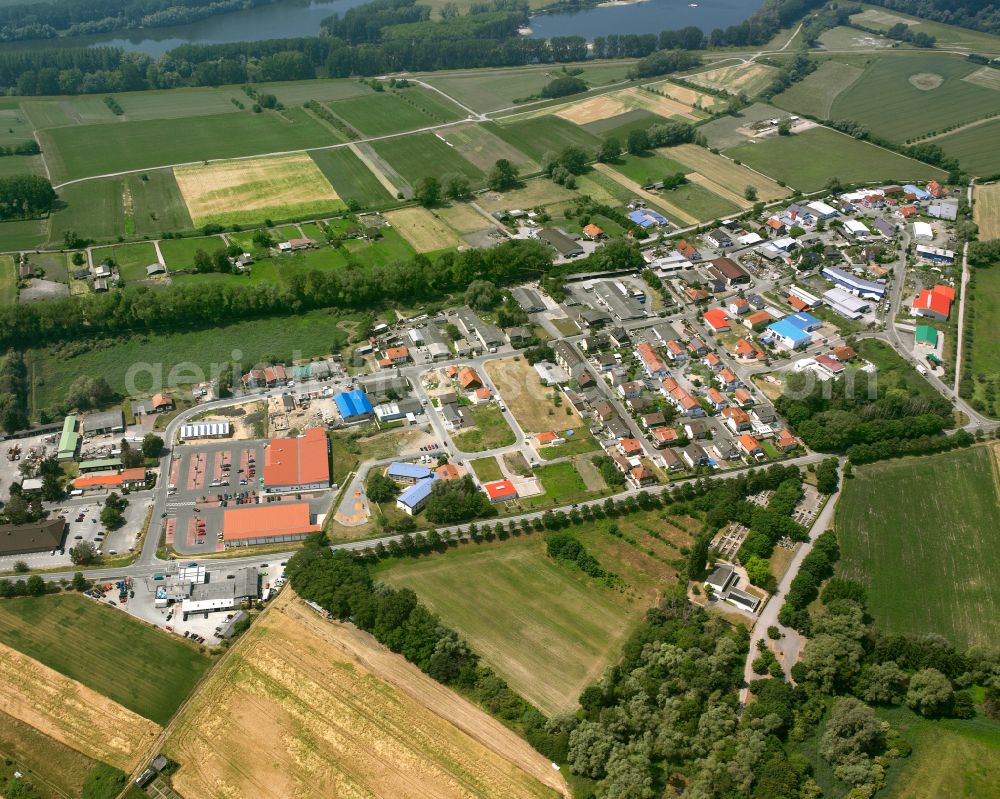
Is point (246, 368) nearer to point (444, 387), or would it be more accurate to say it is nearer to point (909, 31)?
point (444, 387)

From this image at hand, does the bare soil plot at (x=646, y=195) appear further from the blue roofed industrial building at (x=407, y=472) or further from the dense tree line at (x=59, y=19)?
the dense tree line at (x=59, y=19)

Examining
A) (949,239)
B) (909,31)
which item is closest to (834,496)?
(949,239)

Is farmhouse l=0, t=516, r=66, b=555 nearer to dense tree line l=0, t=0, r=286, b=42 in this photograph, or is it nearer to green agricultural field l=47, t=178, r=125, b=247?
green agricultural field l=47, t=178, r=125, b=247

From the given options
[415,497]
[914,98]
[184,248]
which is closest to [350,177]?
[184,248]

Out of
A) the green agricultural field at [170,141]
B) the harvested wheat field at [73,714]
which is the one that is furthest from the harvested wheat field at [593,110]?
the harvested wheat field at [73,714]

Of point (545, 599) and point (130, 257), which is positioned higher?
point (130, 257)

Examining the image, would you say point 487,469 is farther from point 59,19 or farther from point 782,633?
point 59,19
